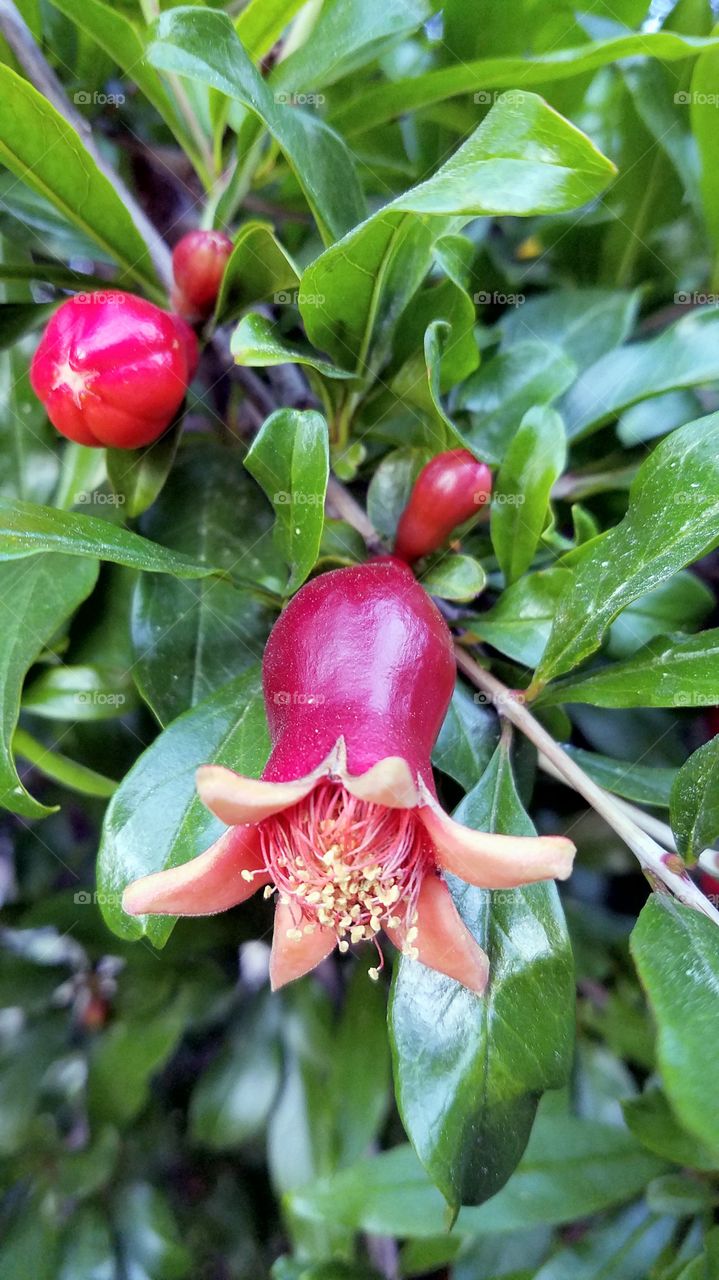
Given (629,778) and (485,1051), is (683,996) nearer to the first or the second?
(485,1051)

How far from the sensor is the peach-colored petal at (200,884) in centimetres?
50

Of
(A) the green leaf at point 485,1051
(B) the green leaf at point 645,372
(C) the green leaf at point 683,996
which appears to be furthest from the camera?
(B) the green leaf at point 645,372

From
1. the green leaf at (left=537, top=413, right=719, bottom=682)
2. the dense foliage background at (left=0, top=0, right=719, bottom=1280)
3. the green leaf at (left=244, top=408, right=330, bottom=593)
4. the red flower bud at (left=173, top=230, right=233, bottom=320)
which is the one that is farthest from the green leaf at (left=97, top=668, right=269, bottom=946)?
the red flower bud at (left=173, top=230, right=233, bottom=320)

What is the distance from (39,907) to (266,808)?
62cm

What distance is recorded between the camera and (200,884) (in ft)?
1.69

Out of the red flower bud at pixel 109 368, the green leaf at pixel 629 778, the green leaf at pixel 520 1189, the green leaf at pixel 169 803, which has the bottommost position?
the green leaf at pixel 520 1189

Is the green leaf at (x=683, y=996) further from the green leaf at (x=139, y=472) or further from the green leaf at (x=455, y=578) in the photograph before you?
the green leaf at (x=139, y=472)

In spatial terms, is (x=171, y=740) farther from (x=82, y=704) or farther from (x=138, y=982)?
(x=138, y=982)

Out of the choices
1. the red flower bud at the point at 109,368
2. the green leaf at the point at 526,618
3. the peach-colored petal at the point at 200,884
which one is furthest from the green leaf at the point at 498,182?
the peach-colored petal at the point at 200,884

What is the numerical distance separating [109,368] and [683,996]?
0.53 metres

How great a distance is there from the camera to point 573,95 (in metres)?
0.81

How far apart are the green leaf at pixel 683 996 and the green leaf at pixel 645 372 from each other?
415 millimetres

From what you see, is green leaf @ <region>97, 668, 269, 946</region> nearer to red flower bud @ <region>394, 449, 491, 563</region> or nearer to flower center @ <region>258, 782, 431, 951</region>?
flower center @ <region>258, 782, 431, 951</region>

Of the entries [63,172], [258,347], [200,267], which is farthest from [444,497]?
[63,172]
